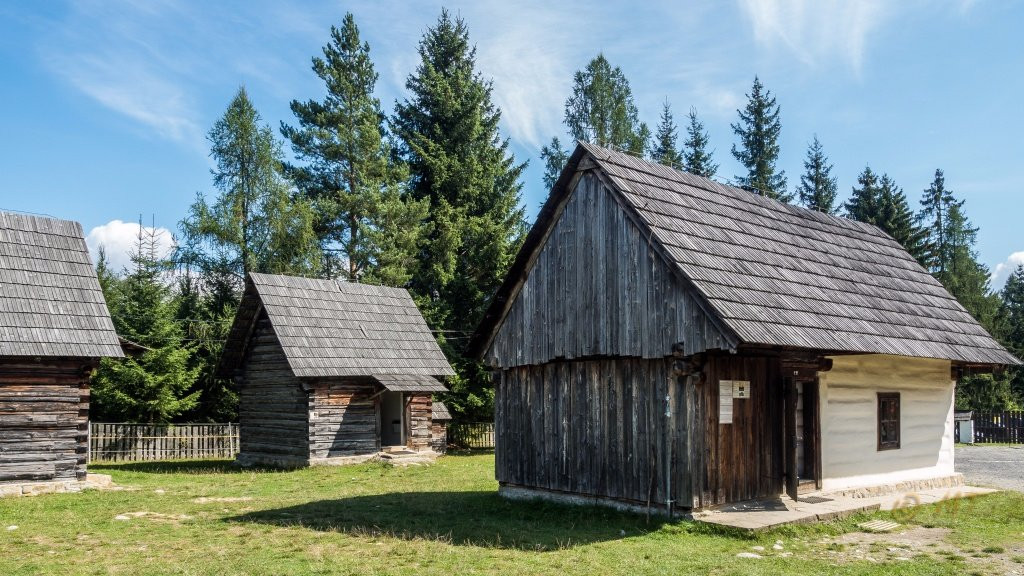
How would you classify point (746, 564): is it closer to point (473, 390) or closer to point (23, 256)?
point (23, 256)

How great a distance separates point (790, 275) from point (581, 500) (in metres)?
5.34

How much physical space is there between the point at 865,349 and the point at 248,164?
99.7 feet

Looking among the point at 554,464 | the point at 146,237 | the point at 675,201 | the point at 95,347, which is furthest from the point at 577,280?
the point at 146,237

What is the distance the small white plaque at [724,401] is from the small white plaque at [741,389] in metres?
0.11

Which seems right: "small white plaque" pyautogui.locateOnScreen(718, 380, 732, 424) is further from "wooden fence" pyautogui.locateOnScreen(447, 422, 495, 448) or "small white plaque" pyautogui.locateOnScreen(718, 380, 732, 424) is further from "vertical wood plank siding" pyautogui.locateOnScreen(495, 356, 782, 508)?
"wooden fence" pyautogui.locateOnScreen(447, 422, 495, 448)

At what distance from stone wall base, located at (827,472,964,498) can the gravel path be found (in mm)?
710

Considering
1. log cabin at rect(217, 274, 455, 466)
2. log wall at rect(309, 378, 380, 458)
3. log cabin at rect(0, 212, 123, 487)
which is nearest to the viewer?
log cabin at rect(0, 212, 123, 487)

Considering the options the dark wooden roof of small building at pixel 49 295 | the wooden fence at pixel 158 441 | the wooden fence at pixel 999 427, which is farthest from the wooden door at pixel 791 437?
the wooden fence at pixel 999 427

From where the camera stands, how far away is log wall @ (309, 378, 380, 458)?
24.7 metres

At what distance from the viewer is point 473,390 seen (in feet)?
121

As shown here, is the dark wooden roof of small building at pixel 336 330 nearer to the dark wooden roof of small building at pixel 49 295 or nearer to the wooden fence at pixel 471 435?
the dark wooden roof of small building at pixel 49 295

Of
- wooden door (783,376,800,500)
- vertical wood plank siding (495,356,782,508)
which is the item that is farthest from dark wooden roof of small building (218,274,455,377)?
wooden door (783,376,800,500)

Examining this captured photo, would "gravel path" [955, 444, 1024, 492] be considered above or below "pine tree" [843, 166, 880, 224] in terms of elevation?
below

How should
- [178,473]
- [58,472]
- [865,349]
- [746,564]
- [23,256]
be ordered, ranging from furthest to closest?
[178,473]
[23,256]
[58,472]
[865,349]
[746,564]
